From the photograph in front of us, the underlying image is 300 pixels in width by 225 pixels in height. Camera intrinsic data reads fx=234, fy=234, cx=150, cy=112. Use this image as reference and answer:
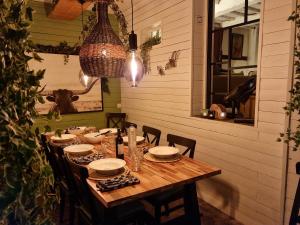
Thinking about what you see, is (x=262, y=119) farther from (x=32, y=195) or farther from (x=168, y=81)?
(x=32, y=195)

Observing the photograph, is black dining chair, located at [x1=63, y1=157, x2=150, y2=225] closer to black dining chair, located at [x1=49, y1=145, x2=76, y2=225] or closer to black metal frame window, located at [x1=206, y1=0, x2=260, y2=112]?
black dining chair, located at [x1=49, y1=145, x2=76, y2=225]

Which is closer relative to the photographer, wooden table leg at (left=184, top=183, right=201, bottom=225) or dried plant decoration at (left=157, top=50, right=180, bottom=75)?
wooden table leg at (left=184, top=183, right=201, bottom=225)

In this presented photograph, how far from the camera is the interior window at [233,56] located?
2.54 metres

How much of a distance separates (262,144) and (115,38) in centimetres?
165

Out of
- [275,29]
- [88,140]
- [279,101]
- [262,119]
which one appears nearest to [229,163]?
[262,119]

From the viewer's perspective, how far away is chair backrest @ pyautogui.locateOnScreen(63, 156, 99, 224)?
162cm

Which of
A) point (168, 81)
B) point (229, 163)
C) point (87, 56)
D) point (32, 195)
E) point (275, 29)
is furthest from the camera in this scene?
point (168, 81)

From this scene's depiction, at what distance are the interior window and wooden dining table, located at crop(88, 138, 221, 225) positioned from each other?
0.97 metres

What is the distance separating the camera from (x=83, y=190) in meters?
1.74

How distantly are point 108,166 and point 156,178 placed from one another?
0.39 m

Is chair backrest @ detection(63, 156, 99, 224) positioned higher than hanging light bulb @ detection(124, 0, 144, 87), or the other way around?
hanging light bulb @ detection(124, 0, 144, 87)

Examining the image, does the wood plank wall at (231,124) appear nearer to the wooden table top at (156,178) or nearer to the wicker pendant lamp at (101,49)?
the wooden table top at (156,178)

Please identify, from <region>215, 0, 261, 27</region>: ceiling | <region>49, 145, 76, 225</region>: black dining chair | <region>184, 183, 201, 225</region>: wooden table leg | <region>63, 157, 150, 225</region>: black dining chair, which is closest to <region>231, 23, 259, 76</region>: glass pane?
<region>215, 0, 261, 27</region>: ceiling

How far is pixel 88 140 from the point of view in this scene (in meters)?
2.68
